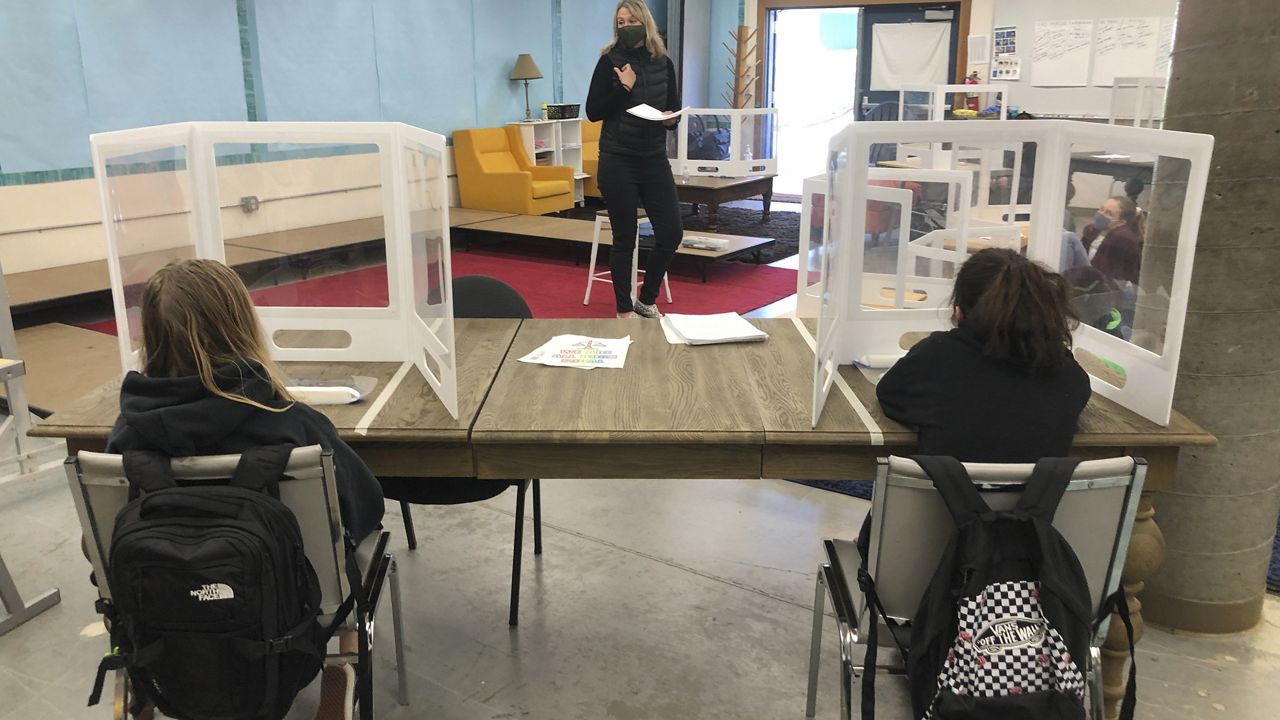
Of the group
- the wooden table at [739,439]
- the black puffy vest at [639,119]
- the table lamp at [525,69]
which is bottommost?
the wooden table at [739,439]

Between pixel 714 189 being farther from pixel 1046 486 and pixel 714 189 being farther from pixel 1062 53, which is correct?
pixel 1046 486

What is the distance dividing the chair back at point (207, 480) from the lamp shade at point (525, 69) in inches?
300

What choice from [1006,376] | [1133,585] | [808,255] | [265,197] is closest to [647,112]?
[808,255]

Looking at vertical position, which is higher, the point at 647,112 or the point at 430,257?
the point at 647,112

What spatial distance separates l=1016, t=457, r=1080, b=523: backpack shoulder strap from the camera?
4.40 feet

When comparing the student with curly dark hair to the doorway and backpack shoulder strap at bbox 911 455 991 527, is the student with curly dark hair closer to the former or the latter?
backpack shoulder strap at bbox 911 455 991 527

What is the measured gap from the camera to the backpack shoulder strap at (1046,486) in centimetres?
134

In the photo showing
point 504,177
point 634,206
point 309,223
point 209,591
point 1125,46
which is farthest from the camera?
point 1125,46

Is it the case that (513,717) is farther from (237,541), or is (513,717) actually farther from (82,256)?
(82,256)

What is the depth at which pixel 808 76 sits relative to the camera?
11.1 metres

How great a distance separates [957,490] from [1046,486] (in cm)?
13

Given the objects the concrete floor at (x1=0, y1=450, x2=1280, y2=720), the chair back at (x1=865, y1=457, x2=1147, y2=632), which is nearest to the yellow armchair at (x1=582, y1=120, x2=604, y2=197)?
the concrete floor at (x1=0, y1=450, x2=1280, y2=720)

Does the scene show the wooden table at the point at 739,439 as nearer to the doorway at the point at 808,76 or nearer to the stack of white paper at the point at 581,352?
the stack of white paper at the point at 581,352

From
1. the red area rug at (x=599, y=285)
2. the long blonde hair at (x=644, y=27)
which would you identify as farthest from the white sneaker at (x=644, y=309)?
the long blonde hair at (x=644, y=27)
